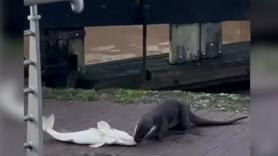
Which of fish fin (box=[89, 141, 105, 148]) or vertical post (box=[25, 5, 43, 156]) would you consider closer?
vertical post (box=[25, 5, 43, 156])

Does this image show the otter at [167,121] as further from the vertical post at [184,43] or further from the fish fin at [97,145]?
the vertical post at [184,43]

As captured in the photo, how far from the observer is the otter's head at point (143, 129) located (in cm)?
435

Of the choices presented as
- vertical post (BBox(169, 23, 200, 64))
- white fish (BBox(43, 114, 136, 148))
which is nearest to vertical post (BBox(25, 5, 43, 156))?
white fish (BBox(43, 114, 136, 148))

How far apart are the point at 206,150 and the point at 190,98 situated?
1.57 metres

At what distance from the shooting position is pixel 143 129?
4.35m

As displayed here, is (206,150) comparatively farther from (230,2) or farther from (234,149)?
(230,2)

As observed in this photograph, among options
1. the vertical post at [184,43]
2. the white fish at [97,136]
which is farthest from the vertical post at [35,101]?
the vertical post at [184,43]

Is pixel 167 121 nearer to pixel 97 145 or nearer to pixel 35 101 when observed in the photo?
pixel 97 145

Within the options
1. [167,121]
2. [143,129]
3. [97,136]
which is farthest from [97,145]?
[167,121]

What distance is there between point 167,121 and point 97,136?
1.64 ft

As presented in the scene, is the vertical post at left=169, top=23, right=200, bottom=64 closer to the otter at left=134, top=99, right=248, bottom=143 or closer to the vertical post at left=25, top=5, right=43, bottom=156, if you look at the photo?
the otter at left=134, top=99, right=248, bottom=143

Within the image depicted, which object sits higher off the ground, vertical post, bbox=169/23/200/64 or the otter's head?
vertical post, bbox=169/23/200/64

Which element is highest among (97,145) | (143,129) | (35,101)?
(35,101)

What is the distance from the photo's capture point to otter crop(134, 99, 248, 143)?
4395 millimetres
